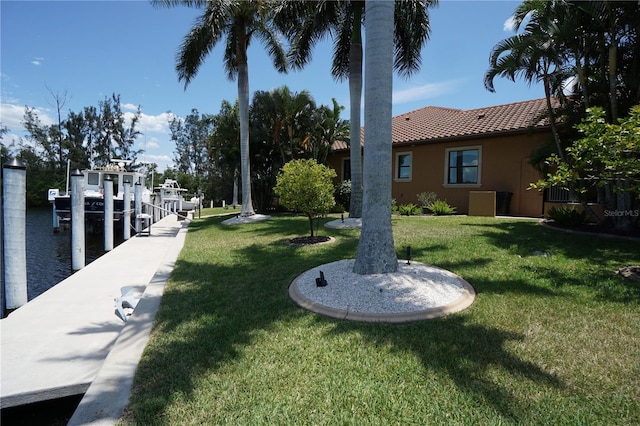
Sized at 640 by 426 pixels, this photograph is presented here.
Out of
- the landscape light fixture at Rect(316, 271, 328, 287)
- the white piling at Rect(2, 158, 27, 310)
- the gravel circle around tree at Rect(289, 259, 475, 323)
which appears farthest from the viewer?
the white piling at Rect(2, 158, 27, 310)

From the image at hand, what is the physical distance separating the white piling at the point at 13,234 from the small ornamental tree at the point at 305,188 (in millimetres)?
5206

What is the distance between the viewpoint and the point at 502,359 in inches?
127

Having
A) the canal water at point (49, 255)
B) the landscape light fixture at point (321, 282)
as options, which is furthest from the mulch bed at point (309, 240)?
the canal water at point (49, 255)

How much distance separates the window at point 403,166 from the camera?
1836 cm

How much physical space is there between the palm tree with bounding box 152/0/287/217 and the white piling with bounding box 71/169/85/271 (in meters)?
7.15

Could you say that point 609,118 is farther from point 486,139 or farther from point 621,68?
point 486,139

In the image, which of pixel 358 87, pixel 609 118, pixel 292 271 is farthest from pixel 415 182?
pixel 292 271

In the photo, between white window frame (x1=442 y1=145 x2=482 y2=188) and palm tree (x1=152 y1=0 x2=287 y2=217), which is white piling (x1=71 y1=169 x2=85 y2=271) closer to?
palm tree (x1=152 y1=0 x2=287 y2=217)

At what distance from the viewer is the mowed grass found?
2600 millimetres

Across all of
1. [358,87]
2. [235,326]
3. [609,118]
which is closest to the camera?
[235,326]

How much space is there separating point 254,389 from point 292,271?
3.56 meters

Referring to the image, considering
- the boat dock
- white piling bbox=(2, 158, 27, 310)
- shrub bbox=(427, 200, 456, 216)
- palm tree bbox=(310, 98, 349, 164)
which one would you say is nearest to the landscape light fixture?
the boat dock

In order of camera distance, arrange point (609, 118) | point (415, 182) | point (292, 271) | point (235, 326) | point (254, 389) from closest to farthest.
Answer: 1. point (254, 389)
2. point (235, 326)
3. point (292, 271)
4. point (609, 118)
5. point (415, 182)

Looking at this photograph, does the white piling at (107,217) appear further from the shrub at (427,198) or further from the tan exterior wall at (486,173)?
the tan exterior wall at (486,173)
